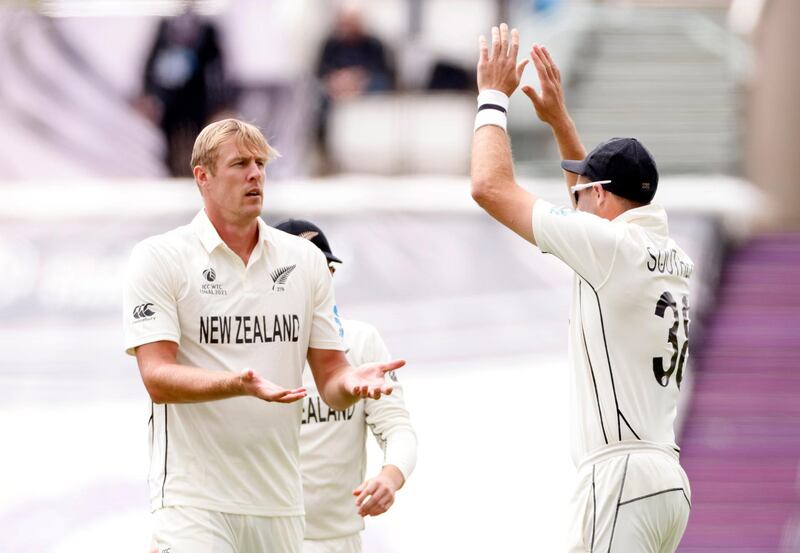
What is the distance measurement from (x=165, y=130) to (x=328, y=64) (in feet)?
5.84

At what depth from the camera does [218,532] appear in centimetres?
468

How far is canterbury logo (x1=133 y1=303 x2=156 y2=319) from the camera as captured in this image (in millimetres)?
4602

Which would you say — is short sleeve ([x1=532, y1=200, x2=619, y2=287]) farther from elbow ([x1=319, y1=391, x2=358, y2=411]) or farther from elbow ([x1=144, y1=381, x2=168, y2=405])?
elbow ([x1=144, y1=381, x2=168, y2=405])

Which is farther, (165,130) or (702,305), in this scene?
(165,130)

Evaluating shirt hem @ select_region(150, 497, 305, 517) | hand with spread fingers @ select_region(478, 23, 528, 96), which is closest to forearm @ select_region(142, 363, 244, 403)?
shirt hem @ select_region(150, 497, 305, 517)

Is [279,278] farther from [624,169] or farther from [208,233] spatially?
[624,169]

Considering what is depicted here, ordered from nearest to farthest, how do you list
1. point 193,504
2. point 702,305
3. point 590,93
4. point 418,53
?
1. point 193,504
2. point 702,305
3. point 418,53
4. point 590,93

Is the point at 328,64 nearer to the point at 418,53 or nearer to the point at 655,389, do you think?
the point at 418,53

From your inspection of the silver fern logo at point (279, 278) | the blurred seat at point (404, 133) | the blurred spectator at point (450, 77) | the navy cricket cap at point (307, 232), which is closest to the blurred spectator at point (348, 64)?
the blurred seat at point (404, 133)

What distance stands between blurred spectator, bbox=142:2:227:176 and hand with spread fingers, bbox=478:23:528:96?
31.5 feet

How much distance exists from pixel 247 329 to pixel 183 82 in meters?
10.0

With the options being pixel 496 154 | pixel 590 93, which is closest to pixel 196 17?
pixel 590 93

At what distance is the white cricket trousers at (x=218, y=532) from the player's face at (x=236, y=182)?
95cm

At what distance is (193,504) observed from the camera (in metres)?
4.67
